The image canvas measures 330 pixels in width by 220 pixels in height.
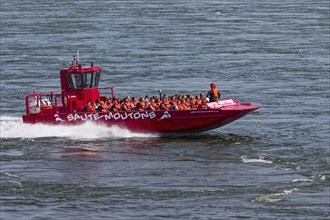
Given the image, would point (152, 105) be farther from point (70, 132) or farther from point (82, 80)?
point (82, 80)

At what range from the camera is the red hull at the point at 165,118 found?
54.1 meters

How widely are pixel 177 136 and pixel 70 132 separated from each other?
19.4 feet

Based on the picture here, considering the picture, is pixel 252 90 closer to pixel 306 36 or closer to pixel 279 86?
pixel 279 86

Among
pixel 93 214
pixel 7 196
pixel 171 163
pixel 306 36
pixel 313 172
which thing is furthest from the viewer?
pixel 306 36

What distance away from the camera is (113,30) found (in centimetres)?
11175

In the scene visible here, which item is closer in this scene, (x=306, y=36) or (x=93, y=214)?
(x=93, y=214)

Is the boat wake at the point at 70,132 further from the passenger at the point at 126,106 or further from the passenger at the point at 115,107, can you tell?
the passenger at the point at 126,106

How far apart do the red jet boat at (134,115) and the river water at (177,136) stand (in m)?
0.61

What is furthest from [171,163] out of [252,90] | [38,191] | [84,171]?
[252,90]

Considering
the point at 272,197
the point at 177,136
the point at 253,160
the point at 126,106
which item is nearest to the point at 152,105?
the point at 126,106

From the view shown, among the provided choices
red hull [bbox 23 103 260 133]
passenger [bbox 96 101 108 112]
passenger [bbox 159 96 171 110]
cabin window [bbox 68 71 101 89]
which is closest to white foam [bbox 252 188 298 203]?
red hull [bbox 23 103 260 133]

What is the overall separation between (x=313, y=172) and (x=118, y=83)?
3200cm

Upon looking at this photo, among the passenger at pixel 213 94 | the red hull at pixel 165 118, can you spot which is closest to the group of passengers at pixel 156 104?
the passenger at pixel 213 94

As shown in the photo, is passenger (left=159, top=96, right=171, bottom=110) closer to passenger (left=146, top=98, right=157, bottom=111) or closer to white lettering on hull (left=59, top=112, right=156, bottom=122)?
passenger (left=146, top=98, right=157, bottom=111)
